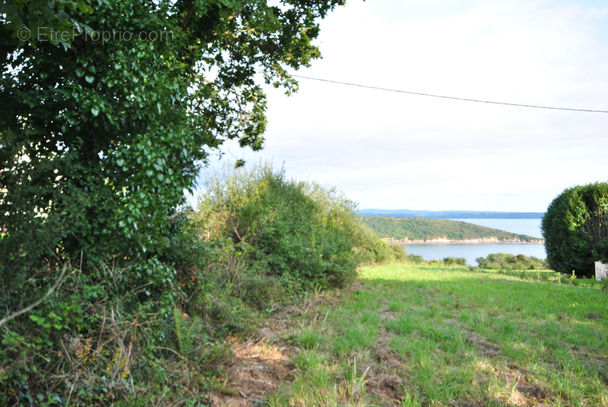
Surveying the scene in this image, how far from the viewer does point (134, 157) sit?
3701mm

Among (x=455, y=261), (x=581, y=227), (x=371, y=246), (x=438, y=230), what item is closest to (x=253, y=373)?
(x=581, y=227)

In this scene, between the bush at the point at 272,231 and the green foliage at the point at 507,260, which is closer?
the bush at the point at 272,231

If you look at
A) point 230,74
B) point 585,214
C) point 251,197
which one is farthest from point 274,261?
point 585,214

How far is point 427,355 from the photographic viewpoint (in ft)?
14.1

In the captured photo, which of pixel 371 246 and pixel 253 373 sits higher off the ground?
pixel 371 246

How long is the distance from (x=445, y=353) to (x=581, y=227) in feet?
45.0

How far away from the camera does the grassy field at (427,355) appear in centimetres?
342

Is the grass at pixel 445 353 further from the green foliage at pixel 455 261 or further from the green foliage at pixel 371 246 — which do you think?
the green foliage at pixel 455 261

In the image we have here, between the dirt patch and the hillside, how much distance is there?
68.2ft

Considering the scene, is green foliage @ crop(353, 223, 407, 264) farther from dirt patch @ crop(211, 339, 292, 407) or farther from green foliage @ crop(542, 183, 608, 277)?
dirt patch @ crop(211, 339, 292, 407)

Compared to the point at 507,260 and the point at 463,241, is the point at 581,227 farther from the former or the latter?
the point at 463,241

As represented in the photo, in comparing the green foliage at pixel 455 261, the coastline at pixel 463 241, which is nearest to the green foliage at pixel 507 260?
the green foliage at pixel 455 261

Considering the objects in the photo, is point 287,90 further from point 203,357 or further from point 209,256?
point 203,357

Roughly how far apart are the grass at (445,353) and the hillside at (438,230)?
1768 cm
